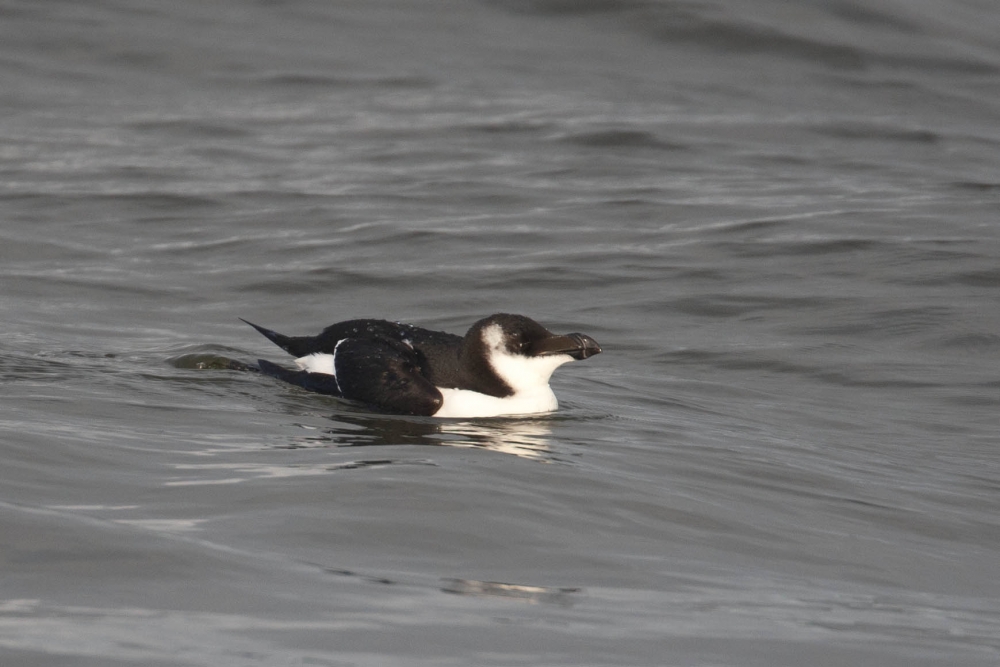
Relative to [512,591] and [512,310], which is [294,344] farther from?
[512,591]

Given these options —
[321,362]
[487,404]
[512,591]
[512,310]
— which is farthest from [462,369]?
[512,310]

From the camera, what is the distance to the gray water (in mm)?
4848

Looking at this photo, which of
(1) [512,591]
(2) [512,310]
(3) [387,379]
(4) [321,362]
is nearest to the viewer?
(1) [512,591]

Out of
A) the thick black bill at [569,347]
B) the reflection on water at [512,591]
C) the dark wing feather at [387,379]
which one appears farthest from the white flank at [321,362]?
the reflection on water at [512,591]

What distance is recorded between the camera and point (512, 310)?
1262 centimetres

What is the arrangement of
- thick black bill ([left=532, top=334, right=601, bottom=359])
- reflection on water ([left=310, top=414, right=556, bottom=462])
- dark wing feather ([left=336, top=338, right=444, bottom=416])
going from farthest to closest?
thick black bill ([left=532, top=334, right=601, bottom=359]) → dark wing feather ([left=336, top=338, right=444, bottom=416]) → reflection on water ([left=310, top=414, right=556, bottom=462])

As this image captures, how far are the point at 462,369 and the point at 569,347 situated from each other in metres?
0.64

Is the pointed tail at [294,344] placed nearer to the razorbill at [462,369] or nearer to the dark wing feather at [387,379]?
the razorbill at [462,369]

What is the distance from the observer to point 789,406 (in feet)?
31.8

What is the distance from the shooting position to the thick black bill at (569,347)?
27.7ft

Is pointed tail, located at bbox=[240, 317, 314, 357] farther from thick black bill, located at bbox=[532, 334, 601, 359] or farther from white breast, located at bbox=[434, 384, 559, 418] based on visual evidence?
thick black bill, located at bbox=[532, 334, 601, 359]

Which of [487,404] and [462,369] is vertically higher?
[462,369]

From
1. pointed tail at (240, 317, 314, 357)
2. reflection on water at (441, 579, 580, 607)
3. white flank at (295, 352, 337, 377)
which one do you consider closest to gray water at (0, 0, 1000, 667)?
reflection on water at (441, 579, 580, 607)

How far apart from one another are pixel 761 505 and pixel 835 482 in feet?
2.54
